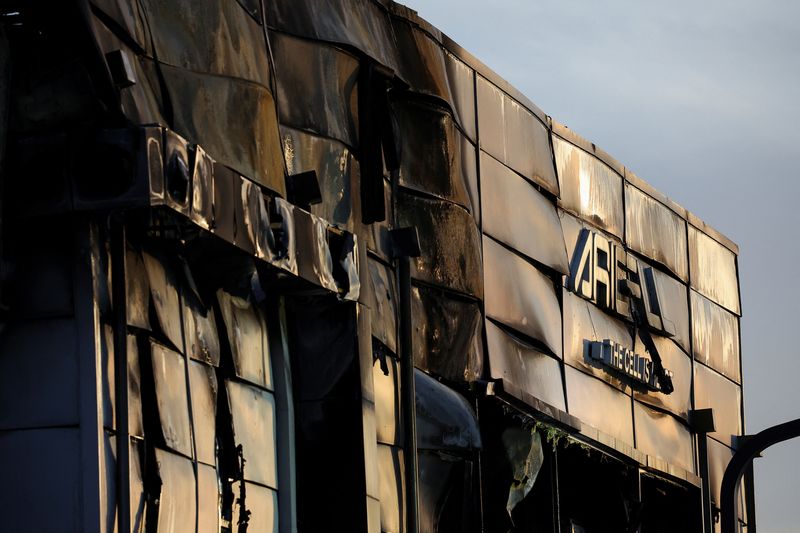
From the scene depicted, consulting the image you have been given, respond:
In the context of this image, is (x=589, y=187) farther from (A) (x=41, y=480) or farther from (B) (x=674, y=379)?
(A) (x=41, y=480)

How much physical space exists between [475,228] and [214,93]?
24.0 ft

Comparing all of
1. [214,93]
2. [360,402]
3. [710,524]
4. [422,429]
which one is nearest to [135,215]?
[214,93]

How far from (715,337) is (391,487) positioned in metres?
14.4

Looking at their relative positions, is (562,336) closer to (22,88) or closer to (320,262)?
(320,262)

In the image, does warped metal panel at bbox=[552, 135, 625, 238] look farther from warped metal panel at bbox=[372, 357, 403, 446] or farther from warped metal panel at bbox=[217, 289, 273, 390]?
warped metal panel at bbox=[217, 289, 273, 390]

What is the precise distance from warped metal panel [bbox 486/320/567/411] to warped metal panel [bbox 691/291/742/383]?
7113 mm

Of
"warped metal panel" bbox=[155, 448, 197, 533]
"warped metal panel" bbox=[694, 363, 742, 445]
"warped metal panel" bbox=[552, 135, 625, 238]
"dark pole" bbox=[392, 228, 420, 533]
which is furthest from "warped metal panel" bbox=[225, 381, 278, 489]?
"warped metal panel" bbox=[694, 363, 742, 445]

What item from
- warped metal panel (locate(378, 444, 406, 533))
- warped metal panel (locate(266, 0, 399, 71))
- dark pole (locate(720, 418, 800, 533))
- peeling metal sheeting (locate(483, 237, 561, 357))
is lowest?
warped metal panel (locate(378, 444, 406, 533))

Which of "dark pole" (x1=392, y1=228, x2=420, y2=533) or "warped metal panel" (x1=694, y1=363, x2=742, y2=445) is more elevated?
"warped metal panel" (x1=694, y1=363, x2=742, y2=445)

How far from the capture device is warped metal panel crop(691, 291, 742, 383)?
113ft

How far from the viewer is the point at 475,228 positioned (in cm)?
2553

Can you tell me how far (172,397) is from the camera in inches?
674

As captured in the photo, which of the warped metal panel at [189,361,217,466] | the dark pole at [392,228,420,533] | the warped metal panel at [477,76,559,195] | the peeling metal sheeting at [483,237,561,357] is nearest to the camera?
the warped metal panel at [189,361,217,466]

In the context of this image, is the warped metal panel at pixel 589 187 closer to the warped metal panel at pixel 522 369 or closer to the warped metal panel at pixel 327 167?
the warped metal panel at pixel 522 369
